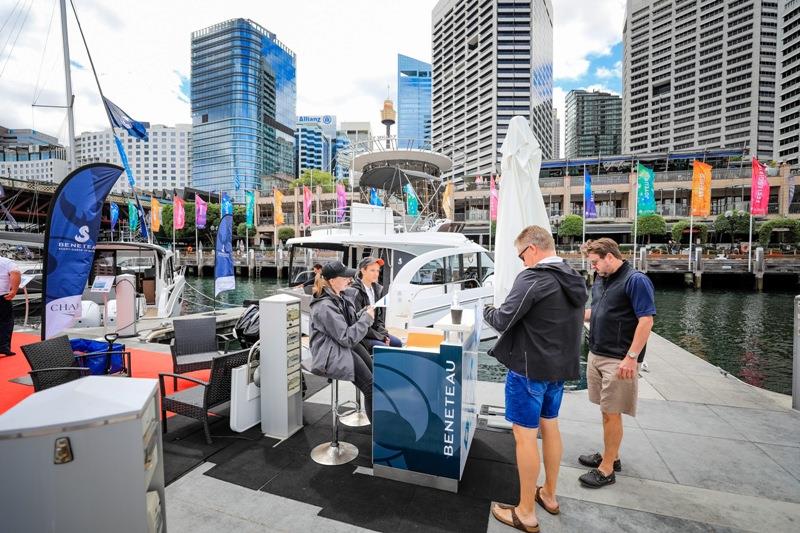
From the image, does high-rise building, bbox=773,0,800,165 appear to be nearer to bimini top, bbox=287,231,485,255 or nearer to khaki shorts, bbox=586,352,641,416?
bimini top, bbox=287,231,485,255

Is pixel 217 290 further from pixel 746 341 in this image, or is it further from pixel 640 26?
pixel 640 26

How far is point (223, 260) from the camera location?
12500mm

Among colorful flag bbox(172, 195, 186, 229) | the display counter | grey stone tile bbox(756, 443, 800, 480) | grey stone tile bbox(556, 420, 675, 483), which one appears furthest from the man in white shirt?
colorful flag bbox(172, 195, 186, 229)

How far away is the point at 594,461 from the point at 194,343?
5543 mm

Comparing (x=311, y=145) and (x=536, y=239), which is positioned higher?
(x=311, y=145)

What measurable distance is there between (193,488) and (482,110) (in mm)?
119073

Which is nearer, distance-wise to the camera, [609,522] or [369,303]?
[609,522]

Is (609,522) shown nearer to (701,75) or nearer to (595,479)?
(595,479)

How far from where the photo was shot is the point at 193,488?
3.23 metres

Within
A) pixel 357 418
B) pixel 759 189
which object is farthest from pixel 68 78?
pixel 759 189

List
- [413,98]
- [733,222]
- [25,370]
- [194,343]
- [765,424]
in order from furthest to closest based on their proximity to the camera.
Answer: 1. [413,98]
2. [733,222]
3. [25,370]
4. [194,343]
5. [765,424]

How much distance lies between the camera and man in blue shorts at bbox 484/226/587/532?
2.72 meters

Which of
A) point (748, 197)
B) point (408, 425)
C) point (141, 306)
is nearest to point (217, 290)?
point (141, 306)

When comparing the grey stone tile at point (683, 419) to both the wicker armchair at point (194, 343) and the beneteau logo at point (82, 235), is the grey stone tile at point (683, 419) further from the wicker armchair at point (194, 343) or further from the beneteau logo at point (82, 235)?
the beneteau logo at point (82, 235)
